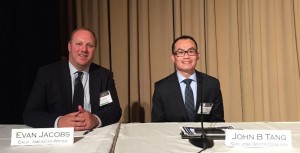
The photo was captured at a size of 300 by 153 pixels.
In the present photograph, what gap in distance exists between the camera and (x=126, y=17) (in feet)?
11.1

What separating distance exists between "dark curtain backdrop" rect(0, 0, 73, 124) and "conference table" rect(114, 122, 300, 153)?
1.65 metres

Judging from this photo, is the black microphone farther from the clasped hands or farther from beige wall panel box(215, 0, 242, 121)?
beige wall panel box(215, 0, 242, 121)

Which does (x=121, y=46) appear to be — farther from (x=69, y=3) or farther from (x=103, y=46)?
(x=69, y=3)

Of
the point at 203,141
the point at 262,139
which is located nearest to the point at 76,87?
the point at 203,141

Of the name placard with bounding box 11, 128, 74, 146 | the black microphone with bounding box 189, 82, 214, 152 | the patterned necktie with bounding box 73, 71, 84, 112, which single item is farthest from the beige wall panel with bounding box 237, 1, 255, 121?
the name placard with bounding box 11, 128, 74, 146

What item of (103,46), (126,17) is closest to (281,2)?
(126,17)

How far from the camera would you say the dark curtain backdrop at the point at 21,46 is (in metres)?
2.86

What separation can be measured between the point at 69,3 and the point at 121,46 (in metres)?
0.73

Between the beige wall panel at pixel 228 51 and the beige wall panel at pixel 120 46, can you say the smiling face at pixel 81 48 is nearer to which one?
the beige wall panel at pixel 120 46

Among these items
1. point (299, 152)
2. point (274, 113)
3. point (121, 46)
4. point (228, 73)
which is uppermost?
point (121, 46)

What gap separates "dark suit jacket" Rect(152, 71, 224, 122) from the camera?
2.14m

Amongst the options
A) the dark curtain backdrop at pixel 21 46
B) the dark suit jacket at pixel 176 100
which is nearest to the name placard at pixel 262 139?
the dark suit jacket at pixel 176 100

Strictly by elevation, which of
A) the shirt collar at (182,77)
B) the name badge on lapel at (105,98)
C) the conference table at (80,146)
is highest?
the shirt collar at (182,77)

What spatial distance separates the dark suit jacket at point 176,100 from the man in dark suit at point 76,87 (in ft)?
1.16
